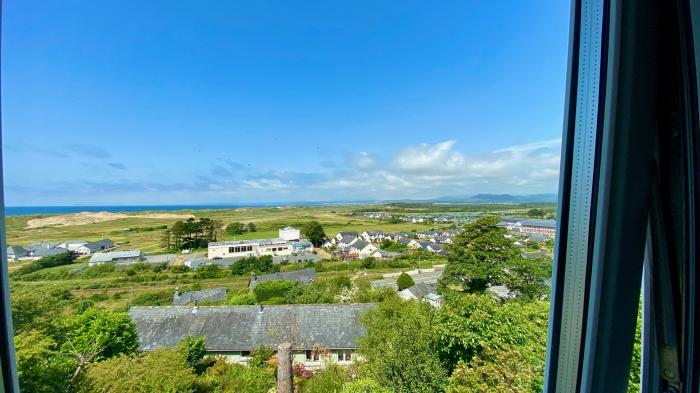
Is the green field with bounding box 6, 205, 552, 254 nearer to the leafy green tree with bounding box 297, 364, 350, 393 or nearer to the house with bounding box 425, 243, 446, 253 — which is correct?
the house with bounding box 425, 243, 446, 253

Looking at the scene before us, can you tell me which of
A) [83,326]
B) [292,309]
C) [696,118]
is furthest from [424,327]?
[83,326]

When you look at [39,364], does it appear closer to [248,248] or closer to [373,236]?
[248,248]

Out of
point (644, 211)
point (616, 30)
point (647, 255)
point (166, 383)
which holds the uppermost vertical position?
point (616, 30)

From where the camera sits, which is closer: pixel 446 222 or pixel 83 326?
pixel 83 326

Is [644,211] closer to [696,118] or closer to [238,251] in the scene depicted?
[696,118]

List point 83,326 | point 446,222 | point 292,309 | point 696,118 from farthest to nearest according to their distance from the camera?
point 292,309, point 446,222, point 83,326, point 696,118

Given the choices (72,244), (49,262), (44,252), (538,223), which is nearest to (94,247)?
(72,244)

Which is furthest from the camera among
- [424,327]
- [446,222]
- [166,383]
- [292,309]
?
[292,309]
